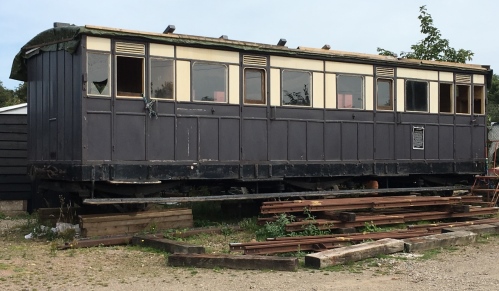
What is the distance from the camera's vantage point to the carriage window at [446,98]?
52.4 feet

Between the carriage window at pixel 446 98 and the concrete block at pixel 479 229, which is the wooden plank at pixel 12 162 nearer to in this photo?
the concrete block at pixel 479 229

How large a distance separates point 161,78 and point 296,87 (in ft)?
11.0

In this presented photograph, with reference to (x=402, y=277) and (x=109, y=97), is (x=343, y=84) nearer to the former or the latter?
(x=109, y=97)

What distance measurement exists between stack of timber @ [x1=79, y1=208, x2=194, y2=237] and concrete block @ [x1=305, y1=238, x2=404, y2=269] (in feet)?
14.2

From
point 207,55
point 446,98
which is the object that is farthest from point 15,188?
point 446,98

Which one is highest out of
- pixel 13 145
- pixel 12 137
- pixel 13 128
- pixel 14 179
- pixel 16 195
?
pixel 13 128

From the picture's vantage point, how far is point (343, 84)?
47.0 ft

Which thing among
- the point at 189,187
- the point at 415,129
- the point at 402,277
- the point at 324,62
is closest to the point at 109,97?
the point at 189,187

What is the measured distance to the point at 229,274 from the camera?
7949 mm

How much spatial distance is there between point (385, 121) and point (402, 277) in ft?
25.3

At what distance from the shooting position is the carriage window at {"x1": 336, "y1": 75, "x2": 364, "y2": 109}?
1427 centimetres

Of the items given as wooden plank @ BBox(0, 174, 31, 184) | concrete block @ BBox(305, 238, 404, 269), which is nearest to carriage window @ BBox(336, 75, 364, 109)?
concrete block @ BBox(305, 238, 404, 269)

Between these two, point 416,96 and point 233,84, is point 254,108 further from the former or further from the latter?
point 416,96

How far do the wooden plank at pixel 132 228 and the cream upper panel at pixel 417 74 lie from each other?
6.76 meters
